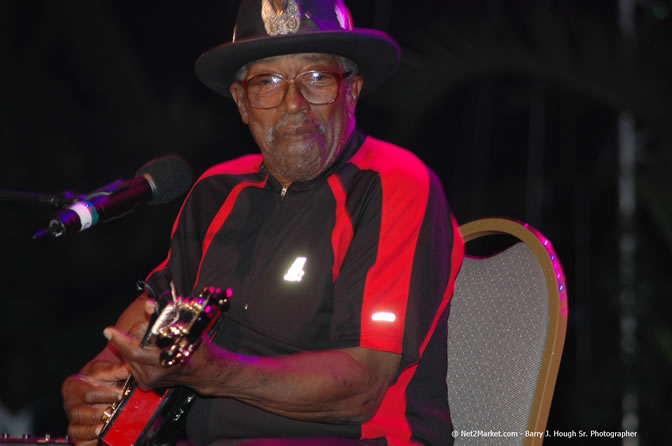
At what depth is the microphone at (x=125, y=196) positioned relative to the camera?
1657mm

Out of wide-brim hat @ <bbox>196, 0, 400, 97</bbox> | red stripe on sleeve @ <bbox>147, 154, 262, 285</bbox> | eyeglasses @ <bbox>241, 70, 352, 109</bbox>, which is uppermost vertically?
wide-brim hat @ <bbox>196, 0, 400, 97</bbox>

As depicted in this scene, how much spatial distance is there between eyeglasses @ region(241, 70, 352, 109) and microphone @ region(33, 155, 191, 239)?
13.6 inches

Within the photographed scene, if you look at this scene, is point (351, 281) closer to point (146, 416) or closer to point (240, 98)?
point (146, 416)

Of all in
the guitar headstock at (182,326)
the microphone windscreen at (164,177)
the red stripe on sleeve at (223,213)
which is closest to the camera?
the guitar headstock at (182,326)

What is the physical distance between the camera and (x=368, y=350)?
6.00 ft

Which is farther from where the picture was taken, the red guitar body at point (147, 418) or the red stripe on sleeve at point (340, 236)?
the red stripe on sleeve at point (340, 236)

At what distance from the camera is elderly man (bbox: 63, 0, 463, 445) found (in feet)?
5.93

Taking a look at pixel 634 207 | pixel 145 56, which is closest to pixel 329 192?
pixel 634 207

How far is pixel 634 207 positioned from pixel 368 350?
348cm

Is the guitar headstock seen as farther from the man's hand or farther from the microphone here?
the microphone

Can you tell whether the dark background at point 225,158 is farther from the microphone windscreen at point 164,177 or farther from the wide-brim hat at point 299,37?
the microphone windscreen at point 164,177

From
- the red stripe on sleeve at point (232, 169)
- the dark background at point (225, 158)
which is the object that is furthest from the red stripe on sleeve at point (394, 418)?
the dark background at point (225, 158)

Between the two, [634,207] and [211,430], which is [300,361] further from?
[634,207]

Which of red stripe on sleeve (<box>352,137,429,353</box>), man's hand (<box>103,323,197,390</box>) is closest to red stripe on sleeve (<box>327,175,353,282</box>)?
red stripe on sleeve (<box>352,137,429,353</box>)
